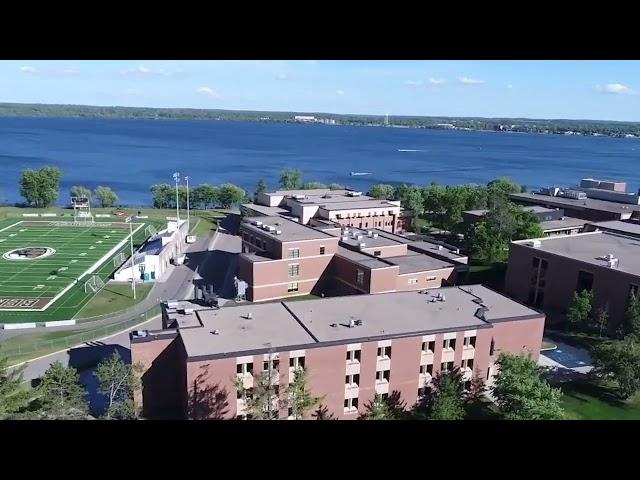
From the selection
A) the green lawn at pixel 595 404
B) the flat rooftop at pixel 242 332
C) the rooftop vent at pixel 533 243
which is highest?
the rooftop vent at pixel 533 243

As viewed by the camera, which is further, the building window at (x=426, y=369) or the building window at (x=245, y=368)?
the building window at (x=426, y=369)

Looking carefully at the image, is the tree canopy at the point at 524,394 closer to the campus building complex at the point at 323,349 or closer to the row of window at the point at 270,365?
the campus building complex at the point at 323,349

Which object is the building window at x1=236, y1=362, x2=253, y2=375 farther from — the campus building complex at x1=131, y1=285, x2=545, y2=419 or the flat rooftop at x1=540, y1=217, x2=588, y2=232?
the flat rooftop at x1=540, y1=217, x2=588, y2=232

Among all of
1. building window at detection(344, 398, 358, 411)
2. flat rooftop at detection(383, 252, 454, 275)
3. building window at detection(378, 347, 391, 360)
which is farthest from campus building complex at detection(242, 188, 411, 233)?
building window at detection(344, 398, 358, 411)

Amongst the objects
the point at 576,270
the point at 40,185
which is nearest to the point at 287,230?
the point at 576,270

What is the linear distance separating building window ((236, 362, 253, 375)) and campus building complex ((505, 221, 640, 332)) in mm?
11539

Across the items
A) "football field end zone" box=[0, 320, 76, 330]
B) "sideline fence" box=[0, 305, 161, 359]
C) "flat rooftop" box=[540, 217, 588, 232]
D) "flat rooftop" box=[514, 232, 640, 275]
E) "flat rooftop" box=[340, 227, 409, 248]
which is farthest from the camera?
"flat rooftop" box=[540, 217, 588, 232]

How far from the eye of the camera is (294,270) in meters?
19.0

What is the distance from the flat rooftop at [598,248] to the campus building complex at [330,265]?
3.24m

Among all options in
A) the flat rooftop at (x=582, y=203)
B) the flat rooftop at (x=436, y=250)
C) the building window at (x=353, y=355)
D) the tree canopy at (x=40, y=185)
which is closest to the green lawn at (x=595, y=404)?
the building window at (x=353, y=355)

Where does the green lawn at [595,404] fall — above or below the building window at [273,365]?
below

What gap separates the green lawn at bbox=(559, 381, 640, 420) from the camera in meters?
12.2

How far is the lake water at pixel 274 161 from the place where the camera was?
58.3 metres
